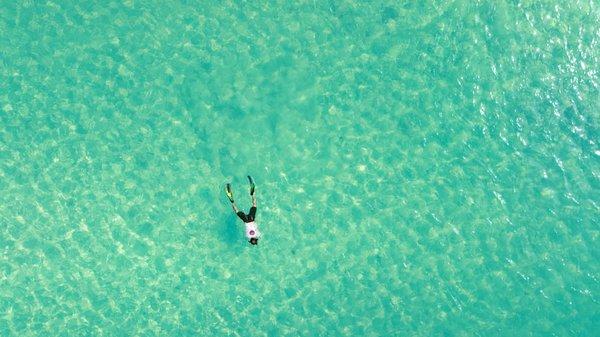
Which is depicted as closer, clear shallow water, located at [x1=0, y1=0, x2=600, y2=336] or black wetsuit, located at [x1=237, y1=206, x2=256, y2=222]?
black wetsuit, located at [x1=237, y1=206, x2=256, y2=222]

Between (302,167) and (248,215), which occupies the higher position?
(302,167)

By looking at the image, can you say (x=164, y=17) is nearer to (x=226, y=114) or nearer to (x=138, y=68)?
(x=138, y=68)

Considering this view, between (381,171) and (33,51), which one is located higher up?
(381,171)

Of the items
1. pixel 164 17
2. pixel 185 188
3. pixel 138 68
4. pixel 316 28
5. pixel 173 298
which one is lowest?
pixel 173 298

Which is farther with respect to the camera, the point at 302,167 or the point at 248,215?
the point at 302,167

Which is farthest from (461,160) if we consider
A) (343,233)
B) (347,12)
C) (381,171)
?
(347,12)

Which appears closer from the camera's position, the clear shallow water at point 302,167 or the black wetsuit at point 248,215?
the black wetsuit at point 248,215

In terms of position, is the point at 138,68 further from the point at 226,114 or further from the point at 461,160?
the point at 461,160
